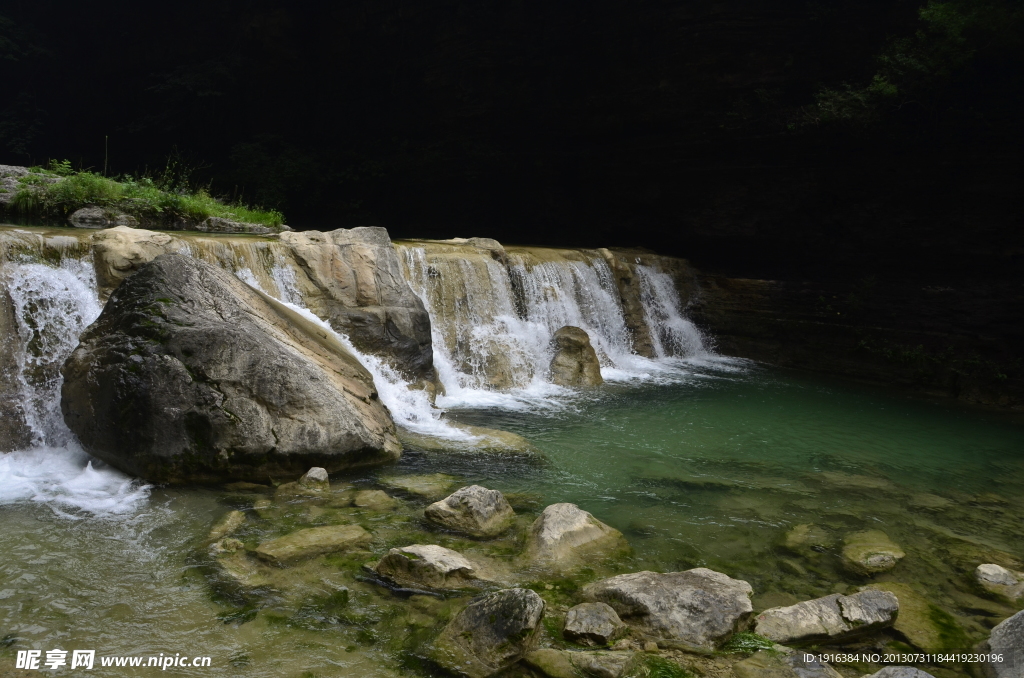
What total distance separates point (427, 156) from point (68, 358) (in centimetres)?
1490

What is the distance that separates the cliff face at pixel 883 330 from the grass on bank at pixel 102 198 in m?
9.30

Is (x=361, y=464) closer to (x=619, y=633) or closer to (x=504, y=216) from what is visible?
(x=619, y=633)

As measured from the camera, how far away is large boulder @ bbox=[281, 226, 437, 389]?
25.5 ft

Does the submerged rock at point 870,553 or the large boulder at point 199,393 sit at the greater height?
the large boulder at point 199,393

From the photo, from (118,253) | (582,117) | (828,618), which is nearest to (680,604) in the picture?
(828,618)

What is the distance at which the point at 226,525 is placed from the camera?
173 inches

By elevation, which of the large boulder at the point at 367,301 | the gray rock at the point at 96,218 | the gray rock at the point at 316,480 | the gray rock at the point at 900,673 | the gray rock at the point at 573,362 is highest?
the gray rock at the point at 96,218

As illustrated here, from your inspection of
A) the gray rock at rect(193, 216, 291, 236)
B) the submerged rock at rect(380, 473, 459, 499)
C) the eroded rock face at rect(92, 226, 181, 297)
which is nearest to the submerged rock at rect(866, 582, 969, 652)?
the submerged rock at rect(380, 473, 459, 499)

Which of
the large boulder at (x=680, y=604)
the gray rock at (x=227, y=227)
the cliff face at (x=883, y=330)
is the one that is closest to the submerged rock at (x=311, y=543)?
the large boulder at (x=680, y=604)

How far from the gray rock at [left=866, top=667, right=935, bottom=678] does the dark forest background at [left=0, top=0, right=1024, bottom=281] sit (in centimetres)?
1113

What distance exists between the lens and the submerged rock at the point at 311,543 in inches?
158

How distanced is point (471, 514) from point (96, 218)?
8.15 m

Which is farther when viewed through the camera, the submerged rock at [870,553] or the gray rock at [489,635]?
the submerged rock at [870,553]

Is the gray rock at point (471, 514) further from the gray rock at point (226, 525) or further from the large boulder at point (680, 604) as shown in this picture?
the gray rock at point (226, 525)
